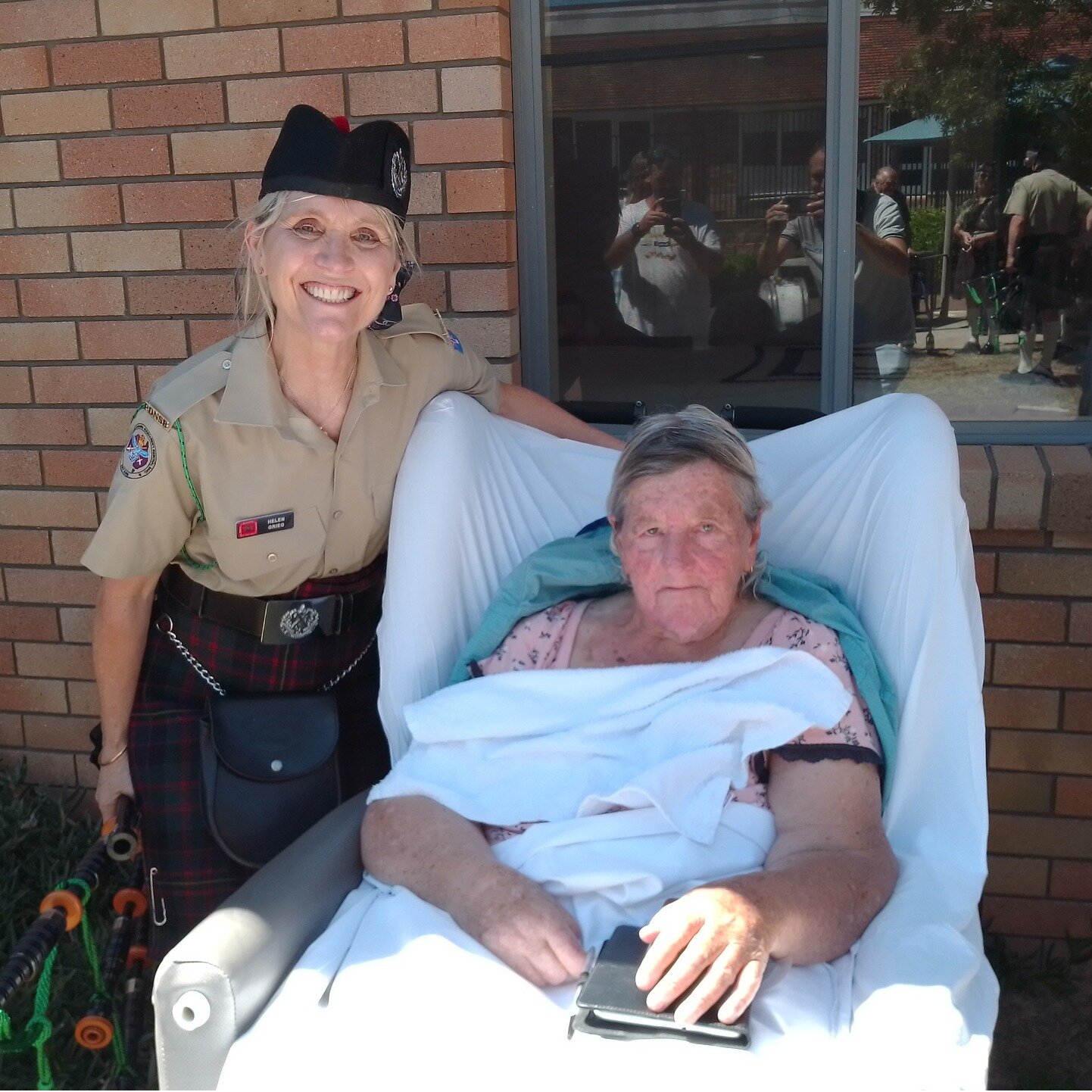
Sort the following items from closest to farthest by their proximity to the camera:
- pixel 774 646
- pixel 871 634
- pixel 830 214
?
pixel 774 646
pixel 871 634
pixel 830 214

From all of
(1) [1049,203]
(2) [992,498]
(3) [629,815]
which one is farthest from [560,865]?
(1) [1049,203]

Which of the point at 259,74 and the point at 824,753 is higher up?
the point at 259,74

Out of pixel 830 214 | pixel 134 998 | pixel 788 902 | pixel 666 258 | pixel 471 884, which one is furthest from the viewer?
pixel 666 258

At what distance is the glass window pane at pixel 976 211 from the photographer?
2.68 metres

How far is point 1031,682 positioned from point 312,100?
2106 millimetres

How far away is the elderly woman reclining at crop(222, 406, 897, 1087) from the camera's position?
157 cm

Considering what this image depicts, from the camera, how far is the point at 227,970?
61.2 inches

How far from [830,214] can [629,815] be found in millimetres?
1634

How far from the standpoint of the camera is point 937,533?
6.64 feet

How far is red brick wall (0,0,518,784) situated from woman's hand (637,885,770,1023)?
1.57 metres

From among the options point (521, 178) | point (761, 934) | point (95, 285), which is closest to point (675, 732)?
point (761, 934)

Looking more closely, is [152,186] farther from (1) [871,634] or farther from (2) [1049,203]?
(2) [1049,203]

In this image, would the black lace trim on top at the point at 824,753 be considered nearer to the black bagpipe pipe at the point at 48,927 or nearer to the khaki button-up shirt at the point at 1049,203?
the black bagpipe pipe at the point at 48,927

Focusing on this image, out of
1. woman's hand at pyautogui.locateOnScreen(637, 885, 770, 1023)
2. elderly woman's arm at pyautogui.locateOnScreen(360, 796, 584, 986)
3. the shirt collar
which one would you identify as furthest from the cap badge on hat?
woman's hand at pyautogui.locateOnScreen(637, 885, 770, 1023)
